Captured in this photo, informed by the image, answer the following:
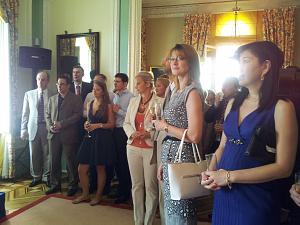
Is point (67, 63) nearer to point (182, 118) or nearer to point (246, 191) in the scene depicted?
point (182, 118)

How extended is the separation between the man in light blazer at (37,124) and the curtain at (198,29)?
4.17 m

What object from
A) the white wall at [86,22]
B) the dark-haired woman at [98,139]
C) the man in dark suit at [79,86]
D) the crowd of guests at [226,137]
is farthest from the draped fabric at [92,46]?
the crowd of guests at [226,137]

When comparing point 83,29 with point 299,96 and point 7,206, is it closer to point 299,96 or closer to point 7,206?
point 7,206

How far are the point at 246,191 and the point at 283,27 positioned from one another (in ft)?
21.4

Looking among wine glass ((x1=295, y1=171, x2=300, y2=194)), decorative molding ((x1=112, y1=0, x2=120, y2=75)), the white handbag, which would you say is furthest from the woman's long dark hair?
decorative molding ((x1=112, y1=0, x2=120, y2=75))

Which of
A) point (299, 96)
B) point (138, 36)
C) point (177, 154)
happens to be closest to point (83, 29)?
point (138, 36)

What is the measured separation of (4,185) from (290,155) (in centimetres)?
443

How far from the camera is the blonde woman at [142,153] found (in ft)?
9.40

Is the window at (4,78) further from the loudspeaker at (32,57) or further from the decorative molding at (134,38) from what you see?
the decorative molding at (134,38)

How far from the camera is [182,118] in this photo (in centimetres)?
177

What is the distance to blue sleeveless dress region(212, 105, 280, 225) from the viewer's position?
4.17ft

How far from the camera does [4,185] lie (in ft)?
15.4

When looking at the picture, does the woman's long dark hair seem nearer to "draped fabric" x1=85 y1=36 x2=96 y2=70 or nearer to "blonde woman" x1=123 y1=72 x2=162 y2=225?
"blonde woman" x1=123 y1=72 x2=162 y2=225

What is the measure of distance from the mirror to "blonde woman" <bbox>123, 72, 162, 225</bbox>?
2.29m
